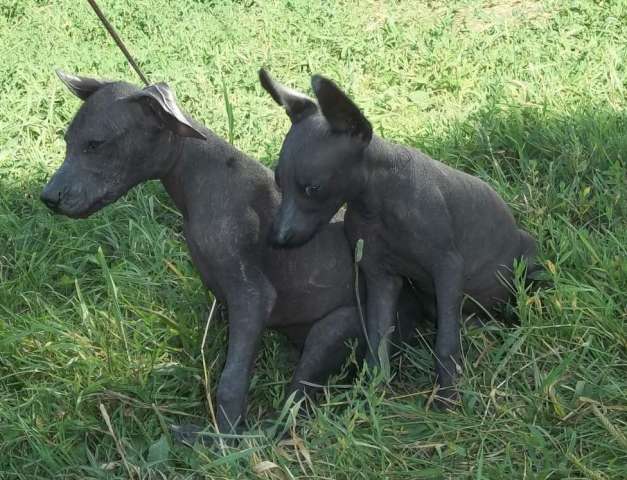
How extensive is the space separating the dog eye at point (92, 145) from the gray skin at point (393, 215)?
0.67m

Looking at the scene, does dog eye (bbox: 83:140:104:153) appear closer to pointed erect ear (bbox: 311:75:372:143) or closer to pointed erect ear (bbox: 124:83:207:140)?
pointed erect ear (bbox: 124:83:207:140)

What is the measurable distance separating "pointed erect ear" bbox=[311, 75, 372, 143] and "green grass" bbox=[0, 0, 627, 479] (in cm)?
93

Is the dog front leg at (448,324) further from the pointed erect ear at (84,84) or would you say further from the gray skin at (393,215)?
the pointed erect ear at (84,84)

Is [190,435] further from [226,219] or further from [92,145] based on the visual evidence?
[92,145]

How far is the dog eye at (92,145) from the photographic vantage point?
370 centimetres

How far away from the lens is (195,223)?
154 inches

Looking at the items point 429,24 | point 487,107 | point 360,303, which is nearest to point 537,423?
point 360,303

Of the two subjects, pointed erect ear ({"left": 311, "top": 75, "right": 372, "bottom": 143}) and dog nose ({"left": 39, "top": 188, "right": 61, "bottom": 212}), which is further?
dog nose ({"left": 39, "top": 188, "right": 61, "bottom": 212})

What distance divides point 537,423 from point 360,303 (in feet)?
2.98

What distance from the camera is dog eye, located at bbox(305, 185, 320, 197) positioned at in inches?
141

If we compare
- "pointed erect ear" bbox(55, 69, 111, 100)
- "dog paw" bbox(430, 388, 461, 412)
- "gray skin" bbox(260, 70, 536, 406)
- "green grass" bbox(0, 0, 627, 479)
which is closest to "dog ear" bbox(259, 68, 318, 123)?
"gray skin" bbox(260, 70, 536, 406)

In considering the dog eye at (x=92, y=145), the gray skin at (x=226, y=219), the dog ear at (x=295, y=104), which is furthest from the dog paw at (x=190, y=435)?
the dog ear at (x=295, y=104)

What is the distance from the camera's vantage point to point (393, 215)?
3.82 meters

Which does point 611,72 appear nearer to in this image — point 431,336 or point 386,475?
point 431,336
